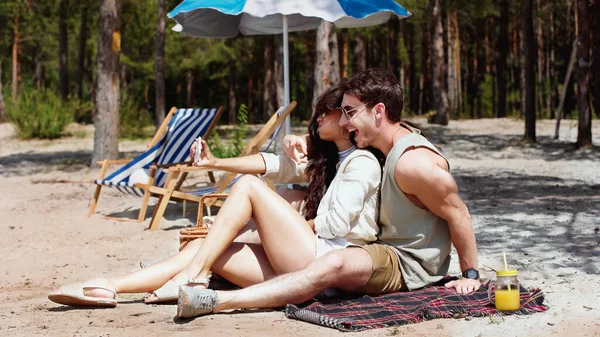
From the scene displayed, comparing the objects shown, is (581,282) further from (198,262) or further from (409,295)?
(198,262)

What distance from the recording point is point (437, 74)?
69.0ft

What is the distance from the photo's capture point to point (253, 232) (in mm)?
4445

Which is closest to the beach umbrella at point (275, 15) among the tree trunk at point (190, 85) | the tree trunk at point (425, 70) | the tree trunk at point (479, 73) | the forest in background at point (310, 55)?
the forest in background at point (310, 55)

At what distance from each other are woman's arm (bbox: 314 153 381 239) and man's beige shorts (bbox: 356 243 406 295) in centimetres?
16

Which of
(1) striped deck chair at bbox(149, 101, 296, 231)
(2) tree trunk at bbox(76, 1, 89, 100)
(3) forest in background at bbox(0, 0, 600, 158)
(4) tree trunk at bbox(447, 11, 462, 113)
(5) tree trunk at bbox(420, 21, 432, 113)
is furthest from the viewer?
(5) tree trunk at bbox(420, 21, 432, 113)

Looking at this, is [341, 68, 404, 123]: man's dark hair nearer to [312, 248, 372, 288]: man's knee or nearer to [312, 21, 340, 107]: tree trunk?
[312, 248, 372, 288]: man's knee

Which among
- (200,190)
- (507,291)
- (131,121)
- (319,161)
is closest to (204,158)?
(319,161)

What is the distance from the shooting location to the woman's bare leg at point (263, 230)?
402cm

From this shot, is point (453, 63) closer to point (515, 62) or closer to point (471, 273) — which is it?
point (515, 62)

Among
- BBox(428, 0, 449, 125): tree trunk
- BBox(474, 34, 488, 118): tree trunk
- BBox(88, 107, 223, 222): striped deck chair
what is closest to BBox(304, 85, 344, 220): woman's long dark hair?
BBox(88, 107, 223, 222): striped deck chair

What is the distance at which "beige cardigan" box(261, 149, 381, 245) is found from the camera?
152 inches

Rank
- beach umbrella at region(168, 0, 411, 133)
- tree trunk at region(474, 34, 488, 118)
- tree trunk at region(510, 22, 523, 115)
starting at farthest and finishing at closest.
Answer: tree trunk at region(474, 34, 488, 118) → tree trunk at region(510, 22, 523, 115) → beach umbrella at region(168, 0, 411, 133)

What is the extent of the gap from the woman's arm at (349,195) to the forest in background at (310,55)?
8206 mm

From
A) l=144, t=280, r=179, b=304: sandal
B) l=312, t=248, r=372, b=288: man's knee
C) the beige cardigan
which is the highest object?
the beige cardigan
